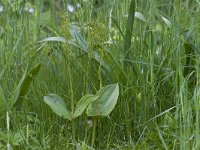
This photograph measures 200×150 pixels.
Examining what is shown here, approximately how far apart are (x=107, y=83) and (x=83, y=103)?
0.32 metres

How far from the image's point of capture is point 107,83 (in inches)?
94.6

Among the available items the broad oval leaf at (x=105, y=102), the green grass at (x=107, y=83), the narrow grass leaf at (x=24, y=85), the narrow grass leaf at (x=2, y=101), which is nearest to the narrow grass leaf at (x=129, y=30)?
the green grass at (x=107, y=83)

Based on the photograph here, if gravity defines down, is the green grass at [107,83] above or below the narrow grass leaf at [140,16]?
below

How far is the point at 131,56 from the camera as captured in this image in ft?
7.98

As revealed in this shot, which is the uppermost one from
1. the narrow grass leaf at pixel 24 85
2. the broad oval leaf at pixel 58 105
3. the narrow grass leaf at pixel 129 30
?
A: the narrow grass leaf at pixel 129 30

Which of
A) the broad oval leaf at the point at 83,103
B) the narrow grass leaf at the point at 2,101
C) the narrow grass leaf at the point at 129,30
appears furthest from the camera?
the narrow grass leaf at the point at 129,30

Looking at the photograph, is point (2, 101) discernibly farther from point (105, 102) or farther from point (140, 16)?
point (140, 16)

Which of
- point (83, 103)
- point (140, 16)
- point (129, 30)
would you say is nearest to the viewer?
point (83, 103)

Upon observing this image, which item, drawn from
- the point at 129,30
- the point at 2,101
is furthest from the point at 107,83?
the point at 2,101

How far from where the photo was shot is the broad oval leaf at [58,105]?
2.13m

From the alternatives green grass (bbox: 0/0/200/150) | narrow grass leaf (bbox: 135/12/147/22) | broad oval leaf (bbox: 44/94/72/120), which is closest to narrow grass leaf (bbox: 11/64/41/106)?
green grass (bbox: 0/0/200/150)

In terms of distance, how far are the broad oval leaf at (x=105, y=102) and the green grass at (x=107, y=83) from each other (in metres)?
0.04

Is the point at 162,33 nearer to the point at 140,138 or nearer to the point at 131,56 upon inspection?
the point at 131,56

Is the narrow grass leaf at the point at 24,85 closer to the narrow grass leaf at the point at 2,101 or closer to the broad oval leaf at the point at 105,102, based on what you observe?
the narrow grass leaf at the point at 2,101
